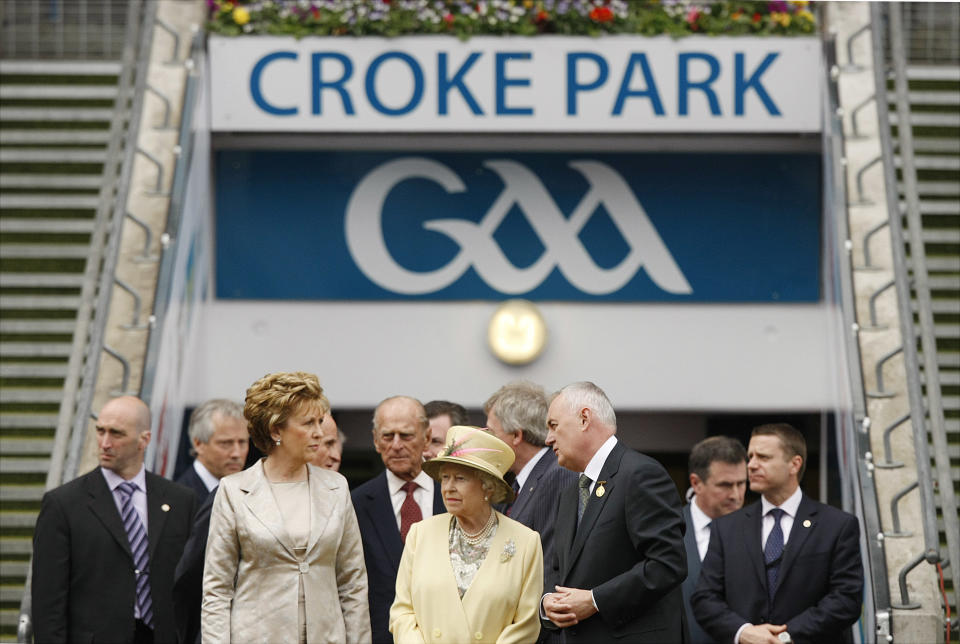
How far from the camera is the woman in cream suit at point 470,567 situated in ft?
16.5

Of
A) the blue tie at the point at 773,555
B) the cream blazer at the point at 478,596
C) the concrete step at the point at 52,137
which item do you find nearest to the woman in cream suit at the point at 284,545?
the cream blazer at the point at 478,596

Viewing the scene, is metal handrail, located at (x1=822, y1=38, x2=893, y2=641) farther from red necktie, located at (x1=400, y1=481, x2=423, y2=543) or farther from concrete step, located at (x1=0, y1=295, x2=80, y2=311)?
concrete step, located at (x1=0, y1=295, x2=80, y2=311)

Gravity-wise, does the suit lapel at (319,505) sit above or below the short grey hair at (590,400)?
below

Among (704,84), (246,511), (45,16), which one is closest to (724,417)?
(704,84)

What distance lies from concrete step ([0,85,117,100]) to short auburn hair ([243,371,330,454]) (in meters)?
7.40

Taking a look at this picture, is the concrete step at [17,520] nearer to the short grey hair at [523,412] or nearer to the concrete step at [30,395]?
the concrete step at [30,395]

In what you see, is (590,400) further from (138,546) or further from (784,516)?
(138,546)

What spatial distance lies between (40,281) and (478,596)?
21.3ft

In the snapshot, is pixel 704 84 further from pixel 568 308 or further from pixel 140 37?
pixel 140 37

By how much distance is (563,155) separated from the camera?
1180 centimetres

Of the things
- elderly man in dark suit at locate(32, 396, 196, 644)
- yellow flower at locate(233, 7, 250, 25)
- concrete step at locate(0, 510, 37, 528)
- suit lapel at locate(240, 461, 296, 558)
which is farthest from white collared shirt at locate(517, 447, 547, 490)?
yellow flower at locate(233, 7, 250, 25)

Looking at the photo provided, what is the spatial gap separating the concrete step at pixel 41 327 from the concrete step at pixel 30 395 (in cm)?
52

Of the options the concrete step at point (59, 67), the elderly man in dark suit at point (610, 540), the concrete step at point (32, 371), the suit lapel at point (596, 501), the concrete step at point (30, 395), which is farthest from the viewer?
the concrete step at point (59, 67)

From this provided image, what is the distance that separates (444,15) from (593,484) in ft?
21.9
